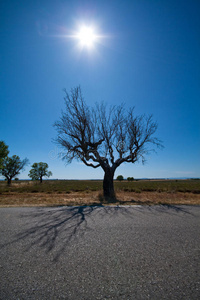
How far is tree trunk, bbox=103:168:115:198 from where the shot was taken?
10.6 meters

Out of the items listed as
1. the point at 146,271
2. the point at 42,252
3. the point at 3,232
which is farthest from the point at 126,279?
the point at 3,232

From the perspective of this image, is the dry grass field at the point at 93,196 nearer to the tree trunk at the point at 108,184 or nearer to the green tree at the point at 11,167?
the tree trunk at the point at 108,184

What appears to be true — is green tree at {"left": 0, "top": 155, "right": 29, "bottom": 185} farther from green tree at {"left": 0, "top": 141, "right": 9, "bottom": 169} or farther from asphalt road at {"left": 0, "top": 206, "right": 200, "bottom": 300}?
asphalt road at {"left": 0, "top": 206, "right": 200, "bottom": 300}

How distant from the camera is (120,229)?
10.9ft

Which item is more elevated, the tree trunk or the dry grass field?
the tree trunk

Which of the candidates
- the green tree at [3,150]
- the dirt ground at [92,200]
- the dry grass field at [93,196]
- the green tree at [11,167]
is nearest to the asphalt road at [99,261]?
the dirt ground at [92,200]

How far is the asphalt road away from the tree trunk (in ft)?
23.3

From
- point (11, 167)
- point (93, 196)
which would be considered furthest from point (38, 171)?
point (93, 196)

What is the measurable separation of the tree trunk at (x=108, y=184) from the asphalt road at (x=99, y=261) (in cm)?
710

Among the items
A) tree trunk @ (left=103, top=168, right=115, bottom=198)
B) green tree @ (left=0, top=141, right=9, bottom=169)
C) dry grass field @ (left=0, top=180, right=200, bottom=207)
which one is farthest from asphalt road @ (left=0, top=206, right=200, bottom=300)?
green tree @ (left=0, top=141, right=9, bottom=169)

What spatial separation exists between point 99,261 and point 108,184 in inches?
348

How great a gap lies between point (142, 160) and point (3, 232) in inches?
448

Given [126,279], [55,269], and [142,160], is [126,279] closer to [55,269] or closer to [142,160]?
[55,269]

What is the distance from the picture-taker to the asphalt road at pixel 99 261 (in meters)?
1.54
